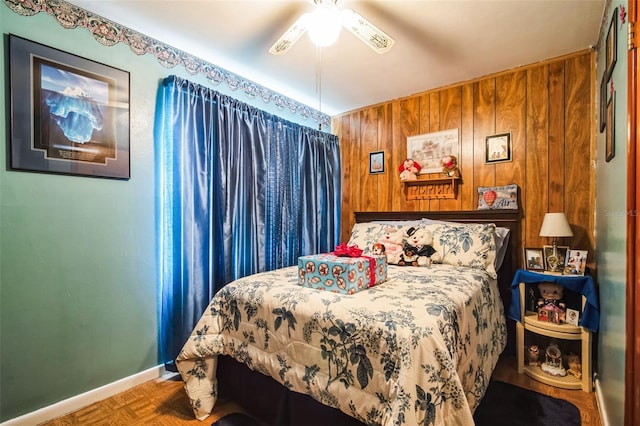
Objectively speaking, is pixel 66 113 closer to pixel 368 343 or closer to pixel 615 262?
pixel 368 343

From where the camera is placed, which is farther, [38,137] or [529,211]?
[529,211]

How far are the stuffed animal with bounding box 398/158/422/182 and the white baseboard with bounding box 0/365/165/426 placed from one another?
8.85 feet

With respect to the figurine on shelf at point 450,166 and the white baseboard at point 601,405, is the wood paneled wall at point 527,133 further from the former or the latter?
the white baseboard at point 601,405

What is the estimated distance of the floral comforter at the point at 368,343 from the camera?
3.68ft

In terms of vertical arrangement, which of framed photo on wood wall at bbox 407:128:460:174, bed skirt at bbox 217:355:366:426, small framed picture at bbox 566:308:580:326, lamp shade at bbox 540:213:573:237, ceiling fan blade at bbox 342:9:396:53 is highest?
ceiling fan blade at bbox 342:9:396:53

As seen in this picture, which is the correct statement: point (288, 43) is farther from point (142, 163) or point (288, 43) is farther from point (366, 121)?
point (366, 121)

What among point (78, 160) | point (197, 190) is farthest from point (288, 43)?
point (78, 160)

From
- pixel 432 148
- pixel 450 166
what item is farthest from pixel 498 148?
pixel 432 148

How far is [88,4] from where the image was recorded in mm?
1866

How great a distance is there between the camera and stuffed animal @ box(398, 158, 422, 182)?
10.3 ft

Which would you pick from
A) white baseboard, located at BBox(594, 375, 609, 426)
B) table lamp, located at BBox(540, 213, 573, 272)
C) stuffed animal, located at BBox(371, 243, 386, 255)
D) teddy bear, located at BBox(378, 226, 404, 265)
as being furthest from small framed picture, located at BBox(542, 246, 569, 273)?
stuffed animal, located at BBox(371, 243, 386, 255)

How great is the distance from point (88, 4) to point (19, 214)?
4.29ft

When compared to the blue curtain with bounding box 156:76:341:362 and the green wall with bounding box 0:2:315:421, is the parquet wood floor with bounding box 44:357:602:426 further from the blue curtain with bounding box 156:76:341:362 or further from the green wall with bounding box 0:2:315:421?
the blue curtain with bounding box 156:76:341:362

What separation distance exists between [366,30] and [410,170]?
66.7 inches
